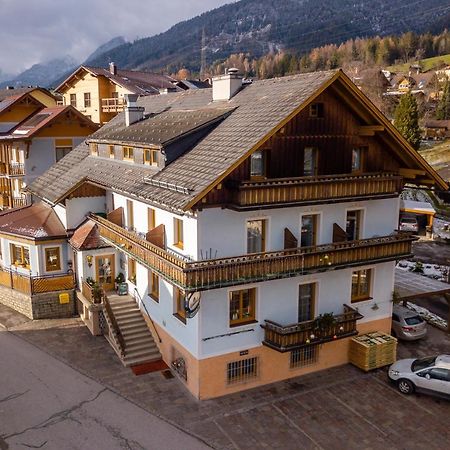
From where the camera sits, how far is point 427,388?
66.2 ft

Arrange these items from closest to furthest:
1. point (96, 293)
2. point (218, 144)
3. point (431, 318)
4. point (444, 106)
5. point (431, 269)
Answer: point (218, 144) < point (96, 293) < point (431, 318) < point (431, 269) < point (444, 106)

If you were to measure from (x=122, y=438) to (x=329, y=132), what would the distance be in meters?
13.7

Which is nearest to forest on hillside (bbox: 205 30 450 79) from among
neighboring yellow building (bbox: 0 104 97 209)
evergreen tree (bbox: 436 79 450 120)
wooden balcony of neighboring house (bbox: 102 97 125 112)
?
evergreen tree (bbox: 436 79 450 120)

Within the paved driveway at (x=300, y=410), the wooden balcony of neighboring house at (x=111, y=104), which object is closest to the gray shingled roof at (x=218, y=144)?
the paved driveway at (x=300, y=410)

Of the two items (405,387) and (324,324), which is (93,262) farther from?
(405,387)

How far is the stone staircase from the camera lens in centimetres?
2284

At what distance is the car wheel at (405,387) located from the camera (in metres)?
20.5

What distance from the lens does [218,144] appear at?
2034 cm

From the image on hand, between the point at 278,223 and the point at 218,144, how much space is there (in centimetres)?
392

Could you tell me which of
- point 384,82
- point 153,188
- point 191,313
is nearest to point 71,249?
point 153,188

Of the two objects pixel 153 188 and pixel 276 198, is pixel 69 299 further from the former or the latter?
pixel 276 198

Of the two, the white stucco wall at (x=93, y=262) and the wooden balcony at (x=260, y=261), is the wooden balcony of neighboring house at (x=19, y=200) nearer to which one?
the white stucco wall at (x=93, y=262)

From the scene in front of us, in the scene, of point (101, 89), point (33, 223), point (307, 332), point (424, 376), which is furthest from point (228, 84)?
point (101, 89)

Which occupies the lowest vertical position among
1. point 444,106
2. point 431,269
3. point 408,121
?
point 431,269
